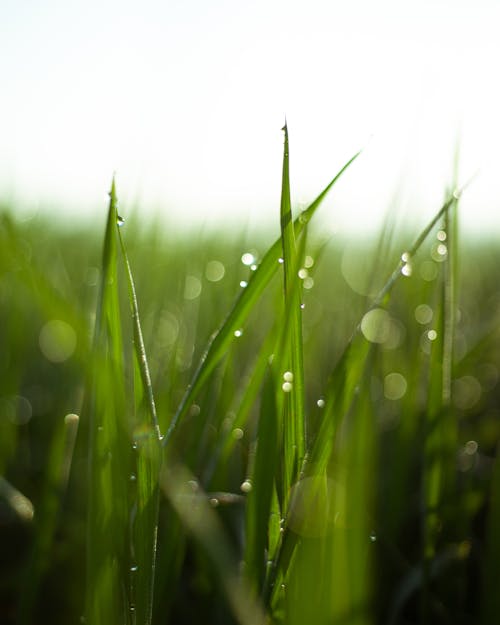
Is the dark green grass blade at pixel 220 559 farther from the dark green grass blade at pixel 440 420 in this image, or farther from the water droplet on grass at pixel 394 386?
the water droplet on grass at pixel 394 386

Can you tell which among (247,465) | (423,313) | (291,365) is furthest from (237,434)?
(423,313)

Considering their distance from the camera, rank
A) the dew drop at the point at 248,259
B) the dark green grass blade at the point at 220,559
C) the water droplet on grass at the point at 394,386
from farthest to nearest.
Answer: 1. the water droplet on grass at the point at 394,386
2. the dew drop at the point at 248,259
3. the dark green grass blade at the point at 220,559

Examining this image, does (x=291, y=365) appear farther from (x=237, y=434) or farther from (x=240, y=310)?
(x=237, y=434)

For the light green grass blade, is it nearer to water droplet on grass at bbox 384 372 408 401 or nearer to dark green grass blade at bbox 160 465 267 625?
dark green grass blade at bbox 160 465 267 625

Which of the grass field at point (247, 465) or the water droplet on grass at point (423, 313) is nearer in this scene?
the grass field at point (247, 465)

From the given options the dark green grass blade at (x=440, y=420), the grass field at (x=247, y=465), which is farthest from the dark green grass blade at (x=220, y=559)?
the dark green grass blade at (x=440, y=420)

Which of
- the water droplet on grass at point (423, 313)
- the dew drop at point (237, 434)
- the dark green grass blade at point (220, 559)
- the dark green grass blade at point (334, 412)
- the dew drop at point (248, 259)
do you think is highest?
the dew drop at point (248, 259)

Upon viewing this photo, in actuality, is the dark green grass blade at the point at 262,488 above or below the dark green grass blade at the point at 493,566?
above

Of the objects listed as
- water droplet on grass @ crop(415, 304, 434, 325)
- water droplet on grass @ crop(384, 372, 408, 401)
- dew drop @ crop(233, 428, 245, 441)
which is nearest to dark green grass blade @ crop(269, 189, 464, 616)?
dew drop @ crop(233, 428, 245, 441)
